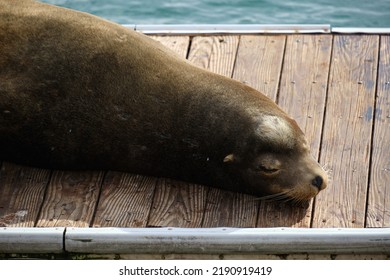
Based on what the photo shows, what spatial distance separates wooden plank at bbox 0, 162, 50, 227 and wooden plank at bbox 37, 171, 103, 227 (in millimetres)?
62

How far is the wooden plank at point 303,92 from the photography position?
7.60m

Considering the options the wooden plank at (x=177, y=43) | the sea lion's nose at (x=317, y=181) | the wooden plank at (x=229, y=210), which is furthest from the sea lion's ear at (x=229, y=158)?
the wooden plank at (x=177, y=43)

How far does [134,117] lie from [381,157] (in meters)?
1.77

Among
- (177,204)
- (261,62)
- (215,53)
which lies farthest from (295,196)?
(215,53)

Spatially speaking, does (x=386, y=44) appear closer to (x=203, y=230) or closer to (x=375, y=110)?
(x=375, y=110)

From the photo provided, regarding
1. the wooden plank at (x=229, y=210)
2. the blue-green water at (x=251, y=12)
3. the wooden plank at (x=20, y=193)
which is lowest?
the wooden plank at (x=20, y=193)

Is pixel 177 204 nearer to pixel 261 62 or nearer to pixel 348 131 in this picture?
pixel 348 131

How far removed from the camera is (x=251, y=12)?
13.0m

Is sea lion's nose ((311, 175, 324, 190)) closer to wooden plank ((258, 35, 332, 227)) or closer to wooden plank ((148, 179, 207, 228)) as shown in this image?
wooden plank ((258, 35, 332, 227))

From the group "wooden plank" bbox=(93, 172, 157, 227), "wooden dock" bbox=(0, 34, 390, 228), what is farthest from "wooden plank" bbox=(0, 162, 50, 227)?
"wooden plank" bbox=(93, 172, 157, 227)

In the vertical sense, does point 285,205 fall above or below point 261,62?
below

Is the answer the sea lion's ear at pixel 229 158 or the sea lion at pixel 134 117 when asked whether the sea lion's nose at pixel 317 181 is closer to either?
the sea lion at pixel 134 117

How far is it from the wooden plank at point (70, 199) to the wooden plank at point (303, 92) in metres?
1.17

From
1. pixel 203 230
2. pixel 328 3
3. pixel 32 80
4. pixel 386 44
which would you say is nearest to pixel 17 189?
pixel 32 80
